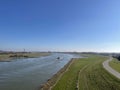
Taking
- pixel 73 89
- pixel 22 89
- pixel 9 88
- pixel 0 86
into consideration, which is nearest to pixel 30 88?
pixel 22 89

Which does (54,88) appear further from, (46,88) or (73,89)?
(73,89)

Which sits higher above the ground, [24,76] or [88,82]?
[24,76]

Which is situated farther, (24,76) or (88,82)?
(24,76)

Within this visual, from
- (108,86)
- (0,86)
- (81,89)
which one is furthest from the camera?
(0,86)

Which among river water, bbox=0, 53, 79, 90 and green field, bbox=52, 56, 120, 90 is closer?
green field, bbox=52, 56, 120, 90

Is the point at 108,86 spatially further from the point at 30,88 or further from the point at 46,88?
the point at 30,88

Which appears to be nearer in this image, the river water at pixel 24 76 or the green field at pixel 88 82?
the green field at pixel 88 82

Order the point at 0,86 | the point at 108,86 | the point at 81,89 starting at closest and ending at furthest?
the point at 81,89 < the point at 108,86 < the point at 0,86

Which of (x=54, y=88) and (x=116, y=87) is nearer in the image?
(x=116, y=87)

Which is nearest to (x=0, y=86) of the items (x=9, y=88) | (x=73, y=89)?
(x=9, y=88)
